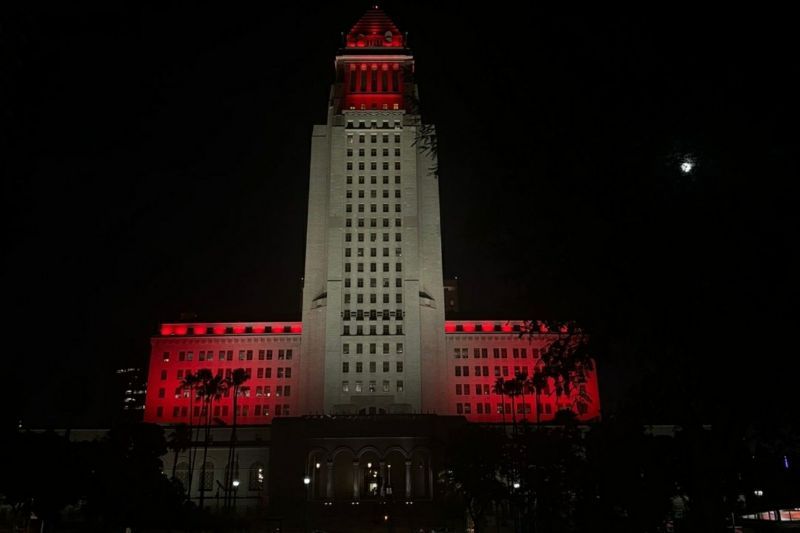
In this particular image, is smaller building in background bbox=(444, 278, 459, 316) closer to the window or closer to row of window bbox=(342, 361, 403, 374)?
row of window bbox=(342, 361, 403, 374)

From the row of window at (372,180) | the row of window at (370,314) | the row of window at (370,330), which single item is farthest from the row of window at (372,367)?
the row of window at (372,180)

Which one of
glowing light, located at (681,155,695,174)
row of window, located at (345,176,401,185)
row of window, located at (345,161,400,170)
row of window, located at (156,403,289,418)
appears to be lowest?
glowing light, located at (681,155,695,174)

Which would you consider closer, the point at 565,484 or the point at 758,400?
the point at 758,400

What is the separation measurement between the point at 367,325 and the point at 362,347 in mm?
3447

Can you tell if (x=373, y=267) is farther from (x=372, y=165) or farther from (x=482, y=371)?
(x=482, y=371)

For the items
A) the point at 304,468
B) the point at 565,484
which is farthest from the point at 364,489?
the point at 565,484

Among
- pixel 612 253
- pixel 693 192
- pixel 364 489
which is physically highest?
pixel 693 192

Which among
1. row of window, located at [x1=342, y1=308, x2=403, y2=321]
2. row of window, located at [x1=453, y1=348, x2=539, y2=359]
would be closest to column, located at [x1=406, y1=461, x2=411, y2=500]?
row of window, located at [x1=342, y1=308, x2=403, y2=321]

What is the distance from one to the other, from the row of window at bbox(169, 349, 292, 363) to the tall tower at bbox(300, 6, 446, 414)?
33.4ft

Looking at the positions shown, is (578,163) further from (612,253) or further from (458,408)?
(458,408)

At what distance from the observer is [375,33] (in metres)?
115

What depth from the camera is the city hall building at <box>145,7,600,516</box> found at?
271 ft

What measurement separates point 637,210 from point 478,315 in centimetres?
10100

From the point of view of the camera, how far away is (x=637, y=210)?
14.7 m
